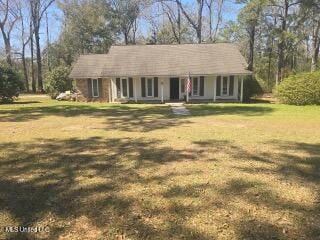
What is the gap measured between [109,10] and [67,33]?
6537 mm

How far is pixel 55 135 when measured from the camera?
958 cm

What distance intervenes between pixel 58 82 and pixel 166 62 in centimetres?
1096

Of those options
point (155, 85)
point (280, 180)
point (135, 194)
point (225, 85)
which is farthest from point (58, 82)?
point (280, 180)

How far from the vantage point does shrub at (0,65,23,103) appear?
22.0 m

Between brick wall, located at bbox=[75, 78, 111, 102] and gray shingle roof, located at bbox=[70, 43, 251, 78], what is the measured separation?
2.10ft

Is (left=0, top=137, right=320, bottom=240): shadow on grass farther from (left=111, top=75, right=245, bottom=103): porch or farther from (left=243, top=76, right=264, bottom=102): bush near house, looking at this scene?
(left=243, top=76, right=264, bottom=102): bush near house

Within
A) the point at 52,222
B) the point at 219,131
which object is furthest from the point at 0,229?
the point at 219,131

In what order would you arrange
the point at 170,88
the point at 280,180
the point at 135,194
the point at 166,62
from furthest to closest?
the point at 166,62 < the point at 170,88 < the point at 280,180 < the point at 135,194

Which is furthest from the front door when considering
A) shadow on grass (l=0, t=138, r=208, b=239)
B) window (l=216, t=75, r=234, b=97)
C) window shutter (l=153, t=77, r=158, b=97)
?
shadow on grass (l=0, t=138, r=208, b=239)

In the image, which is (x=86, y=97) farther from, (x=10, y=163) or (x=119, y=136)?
(x=10, y=163)

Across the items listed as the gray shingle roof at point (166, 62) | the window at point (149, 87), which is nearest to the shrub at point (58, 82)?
the gray shingle roof at point (166, 62)

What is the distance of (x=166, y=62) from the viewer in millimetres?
25781

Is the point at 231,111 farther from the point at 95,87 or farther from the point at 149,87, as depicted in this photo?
the point at 95,87

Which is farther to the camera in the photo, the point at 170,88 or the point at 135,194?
the point at 170,88
